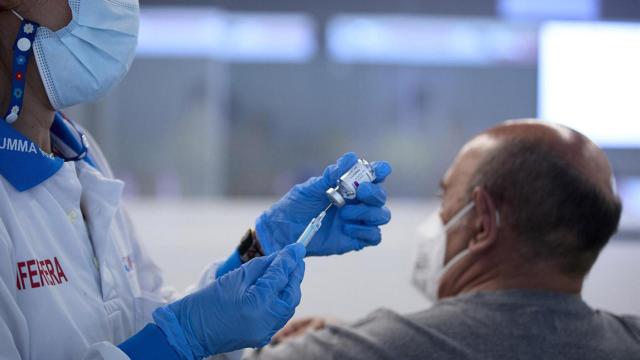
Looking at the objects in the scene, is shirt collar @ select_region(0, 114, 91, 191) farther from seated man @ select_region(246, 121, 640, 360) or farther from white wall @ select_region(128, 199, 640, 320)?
white wall @ select_region(128, 199, 640, 320)

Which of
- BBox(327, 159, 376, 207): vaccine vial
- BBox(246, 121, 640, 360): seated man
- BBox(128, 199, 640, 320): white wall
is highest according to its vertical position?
BBox(327, 159, 376, 207): vaccine vial

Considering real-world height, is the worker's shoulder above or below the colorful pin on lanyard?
below

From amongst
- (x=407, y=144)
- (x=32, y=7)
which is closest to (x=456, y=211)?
(x=32, y=7)

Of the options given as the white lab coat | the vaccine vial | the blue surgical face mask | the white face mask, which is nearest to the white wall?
the white face mask

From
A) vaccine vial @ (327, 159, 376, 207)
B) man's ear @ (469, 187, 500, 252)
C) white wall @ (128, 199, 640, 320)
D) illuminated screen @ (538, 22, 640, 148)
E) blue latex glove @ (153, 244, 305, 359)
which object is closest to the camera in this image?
blue latex glove @ (153, 244, 305, 359)

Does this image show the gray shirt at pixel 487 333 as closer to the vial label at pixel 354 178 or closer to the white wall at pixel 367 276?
the vial label at pixel 354 178

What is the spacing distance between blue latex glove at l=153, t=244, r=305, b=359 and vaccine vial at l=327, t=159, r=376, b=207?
180mm

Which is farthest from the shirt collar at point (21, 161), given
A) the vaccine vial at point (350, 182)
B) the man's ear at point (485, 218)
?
the man's ear at point (485, 218)

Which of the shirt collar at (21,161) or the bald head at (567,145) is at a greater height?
the shirt collar at (21,161)

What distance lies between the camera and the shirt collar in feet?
3.26

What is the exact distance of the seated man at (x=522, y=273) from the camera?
130 centimetres

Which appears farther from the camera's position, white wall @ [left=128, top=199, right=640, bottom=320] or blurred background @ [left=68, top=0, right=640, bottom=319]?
blurred background @ [left=68, top=0, right=640, bottom=319]

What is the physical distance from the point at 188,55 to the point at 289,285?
1.87 metres

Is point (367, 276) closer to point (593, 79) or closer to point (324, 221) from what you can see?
point (324, 221)
